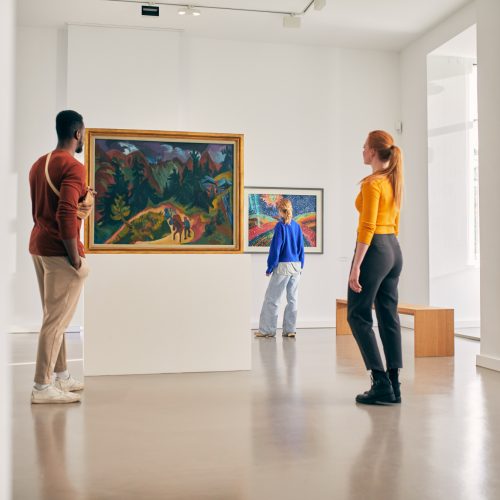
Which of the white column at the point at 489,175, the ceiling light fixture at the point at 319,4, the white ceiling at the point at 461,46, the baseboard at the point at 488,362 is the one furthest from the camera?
the white ceiling at the point at 461,46

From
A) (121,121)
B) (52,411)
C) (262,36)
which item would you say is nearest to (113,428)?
(52,411)

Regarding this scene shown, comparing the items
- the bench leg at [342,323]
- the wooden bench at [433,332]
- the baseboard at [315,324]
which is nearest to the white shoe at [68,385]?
the wooden bench at [433,332]

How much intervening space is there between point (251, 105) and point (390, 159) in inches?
245

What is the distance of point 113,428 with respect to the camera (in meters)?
3.97

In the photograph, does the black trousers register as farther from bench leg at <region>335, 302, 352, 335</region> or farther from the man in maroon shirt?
bench leg at <region>335, 302, 352, 335</region>

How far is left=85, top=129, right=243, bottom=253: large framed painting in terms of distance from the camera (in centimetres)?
609

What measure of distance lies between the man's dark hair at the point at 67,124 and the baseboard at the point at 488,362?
4434 mm

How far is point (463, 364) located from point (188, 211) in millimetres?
3192

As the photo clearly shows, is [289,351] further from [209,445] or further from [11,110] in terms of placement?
[11,110]

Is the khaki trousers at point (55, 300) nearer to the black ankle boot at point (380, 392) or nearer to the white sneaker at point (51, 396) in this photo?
the white sneaker at point (51, 396)

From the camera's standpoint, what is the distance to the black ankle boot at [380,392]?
466cm

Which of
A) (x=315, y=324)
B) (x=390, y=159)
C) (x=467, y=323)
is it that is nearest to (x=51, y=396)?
(x=390, y=159)

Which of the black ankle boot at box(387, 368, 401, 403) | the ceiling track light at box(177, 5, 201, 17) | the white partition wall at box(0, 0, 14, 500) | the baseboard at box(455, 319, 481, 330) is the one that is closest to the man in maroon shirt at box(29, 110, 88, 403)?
the black ankle boot at box(387, 368, 401, 403)

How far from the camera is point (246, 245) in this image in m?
10.5
